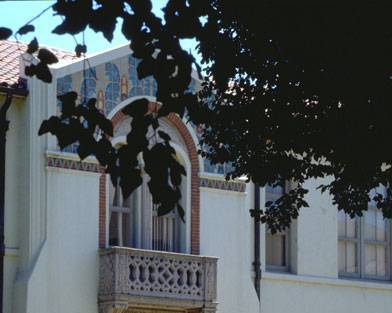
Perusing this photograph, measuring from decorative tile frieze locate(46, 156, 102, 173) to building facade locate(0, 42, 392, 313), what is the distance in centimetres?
2

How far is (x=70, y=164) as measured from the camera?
90.2ft

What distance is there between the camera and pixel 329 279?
32562mm

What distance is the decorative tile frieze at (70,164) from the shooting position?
2722cm

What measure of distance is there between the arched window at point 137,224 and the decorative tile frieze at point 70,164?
833mm

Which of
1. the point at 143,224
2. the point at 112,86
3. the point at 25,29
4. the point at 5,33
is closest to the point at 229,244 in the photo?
the point at 143,224

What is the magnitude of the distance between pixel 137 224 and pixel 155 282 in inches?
57.7

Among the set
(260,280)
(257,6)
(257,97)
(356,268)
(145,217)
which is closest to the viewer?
(257,6)

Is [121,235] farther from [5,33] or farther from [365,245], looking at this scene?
[5,33]

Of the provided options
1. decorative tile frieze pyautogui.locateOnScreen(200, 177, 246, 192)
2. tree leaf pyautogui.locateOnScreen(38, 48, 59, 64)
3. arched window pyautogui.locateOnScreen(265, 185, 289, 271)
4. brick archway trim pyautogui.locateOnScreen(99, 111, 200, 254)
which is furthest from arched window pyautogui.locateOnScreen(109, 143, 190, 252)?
tree leaf pyautogui.locateOnScreen(38, 48, 59, 64)

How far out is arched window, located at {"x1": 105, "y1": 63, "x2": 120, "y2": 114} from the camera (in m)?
28.2

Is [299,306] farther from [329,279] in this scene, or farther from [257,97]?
[257,97]

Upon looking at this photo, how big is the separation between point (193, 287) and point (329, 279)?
501cm

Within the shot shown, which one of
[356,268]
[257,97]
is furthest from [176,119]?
[257,97]

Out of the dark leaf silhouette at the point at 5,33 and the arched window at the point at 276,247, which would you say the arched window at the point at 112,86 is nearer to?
the arched window at the point at 276,247
